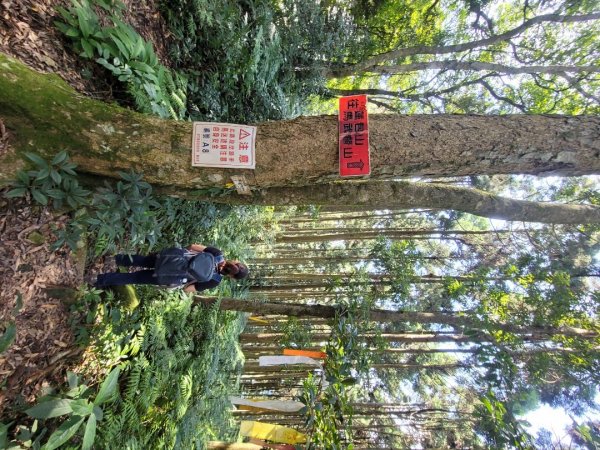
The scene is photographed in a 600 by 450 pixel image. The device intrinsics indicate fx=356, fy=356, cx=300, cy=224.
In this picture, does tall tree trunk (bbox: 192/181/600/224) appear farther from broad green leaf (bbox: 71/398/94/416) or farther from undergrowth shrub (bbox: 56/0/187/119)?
broad green leaf (bbox: 71/398/94/416)

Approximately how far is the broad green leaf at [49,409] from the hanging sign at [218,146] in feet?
6.02

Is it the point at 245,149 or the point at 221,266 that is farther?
the point at 221,266

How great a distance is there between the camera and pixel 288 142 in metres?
2.79

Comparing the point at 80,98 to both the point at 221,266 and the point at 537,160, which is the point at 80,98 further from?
the point at 537,160

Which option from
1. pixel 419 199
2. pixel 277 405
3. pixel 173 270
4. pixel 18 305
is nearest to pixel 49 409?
pixel 18 305

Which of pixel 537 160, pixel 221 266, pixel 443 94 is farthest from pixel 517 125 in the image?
→ pixel 443 94

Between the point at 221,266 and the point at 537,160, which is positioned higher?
the point at 537,160

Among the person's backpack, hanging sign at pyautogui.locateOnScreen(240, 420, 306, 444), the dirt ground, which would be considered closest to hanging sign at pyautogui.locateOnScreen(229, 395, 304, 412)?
hanging sign at pyautogui.locateOnScreen(240, 420, 306, 444)

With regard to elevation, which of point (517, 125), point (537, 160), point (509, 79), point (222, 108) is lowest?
point (537, 160)

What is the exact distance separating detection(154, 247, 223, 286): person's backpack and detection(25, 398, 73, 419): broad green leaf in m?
1.21

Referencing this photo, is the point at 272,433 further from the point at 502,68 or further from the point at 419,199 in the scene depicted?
the point at 502,68

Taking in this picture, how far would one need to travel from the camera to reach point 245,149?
278 cm

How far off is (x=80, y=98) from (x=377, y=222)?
1123 cm

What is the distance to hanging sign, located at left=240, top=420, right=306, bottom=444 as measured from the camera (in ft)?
15.4
